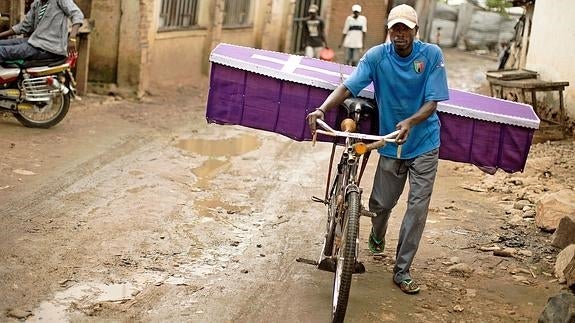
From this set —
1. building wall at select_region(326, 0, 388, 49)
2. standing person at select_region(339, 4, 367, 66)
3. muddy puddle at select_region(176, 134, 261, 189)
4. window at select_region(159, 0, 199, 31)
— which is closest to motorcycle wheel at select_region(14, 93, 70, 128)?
muddy puddle at select_region(176, 134, 261, 189)

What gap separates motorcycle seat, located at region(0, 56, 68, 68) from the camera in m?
9.42

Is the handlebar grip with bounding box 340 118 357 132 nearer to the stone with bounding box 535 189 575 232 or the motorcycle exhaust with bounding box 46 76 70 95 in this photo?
the stone with bounding box 535 189 575 232

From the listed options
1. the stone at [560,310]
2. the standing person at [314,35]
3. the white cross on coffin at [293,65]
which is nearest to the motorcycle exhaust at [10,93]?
the white cross on coffin at [293,65]

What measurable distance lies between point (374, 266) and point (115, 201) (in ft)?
7.96

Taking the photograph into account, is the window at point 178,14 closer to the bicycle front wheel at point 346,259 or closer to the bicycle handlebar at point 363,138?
the bicycle handlebar at point 363,138

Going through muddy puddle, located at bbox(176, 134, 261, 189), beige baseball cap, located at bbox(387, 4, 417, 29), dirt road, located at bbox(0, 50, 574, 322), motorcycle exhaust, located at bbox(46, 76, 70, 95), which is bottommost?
muddy puddle, located at bbox(176, 134, 261, 189)

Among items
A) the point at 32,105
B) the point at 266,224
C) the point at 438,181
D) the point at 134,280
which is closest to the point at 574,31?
the point at 438,181

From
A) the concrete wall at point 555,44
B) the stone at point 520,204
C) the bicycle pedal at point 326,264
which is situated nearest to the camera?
the bicycle pedal at point 326,264

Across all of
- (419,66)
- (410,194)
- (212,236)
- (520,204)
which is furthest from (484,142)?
(520,204)

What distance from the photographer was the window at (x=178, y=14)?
14.5 m

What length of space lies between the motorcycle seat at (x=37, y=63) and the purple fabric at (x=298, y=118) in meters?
4.33

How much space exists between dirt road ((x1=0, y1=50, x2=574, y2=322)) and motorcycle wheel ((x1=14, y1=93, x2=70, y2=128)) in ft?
0.52

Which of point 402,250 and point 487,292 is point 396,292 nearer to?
point 402,250

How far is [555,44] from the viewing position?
12188 millimetres
